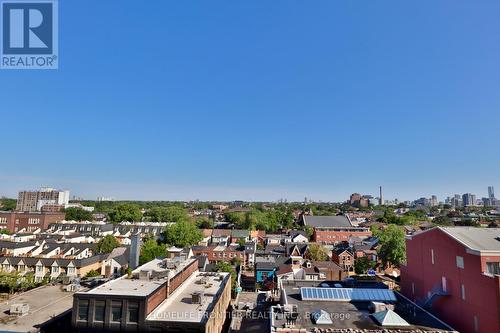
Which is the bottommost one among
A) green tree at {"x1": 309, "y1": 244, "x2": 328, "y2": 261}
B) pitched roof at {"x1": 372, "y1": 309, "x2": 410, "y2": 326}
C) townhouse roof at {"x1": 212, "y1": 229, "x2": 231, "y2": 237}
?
green tree at {"x1": 309, "y1": 244, "x2": 328, "y2": 261}

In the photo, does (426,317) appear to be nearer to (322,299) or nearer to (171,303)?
(322,299)

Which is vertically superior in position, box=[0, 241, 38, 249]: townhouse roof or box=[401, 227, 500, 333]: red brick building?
box=[401, 227, 500, 333]: red brick building

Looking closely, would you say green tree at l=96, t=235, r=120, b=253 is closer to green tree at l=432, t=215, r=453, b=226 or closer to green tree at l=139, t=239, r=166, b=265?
green tree at l=139, t=239, r=166, b=265

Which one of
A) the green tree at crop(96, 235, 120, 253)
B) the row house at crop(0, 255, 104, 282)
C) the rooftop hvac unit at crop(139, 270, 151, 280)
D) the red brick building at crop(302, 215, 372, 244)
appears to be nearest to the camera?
the rooftop hvac unit at crop(139, 270, 151, 280)

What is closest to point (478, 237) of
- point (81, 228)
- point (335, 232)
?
point (335, 232)

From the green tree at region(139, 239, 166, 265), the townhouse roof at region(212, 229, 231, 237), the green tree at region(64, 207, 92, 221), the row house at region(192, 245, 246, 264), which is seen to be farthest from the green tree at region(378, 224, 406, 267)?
the green tree at region(64, 207, 92, 221)

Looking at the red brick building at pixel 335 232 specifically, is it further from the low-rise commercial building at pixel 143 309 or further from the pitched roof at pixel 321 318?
the pitched roof at pixel 321 318
